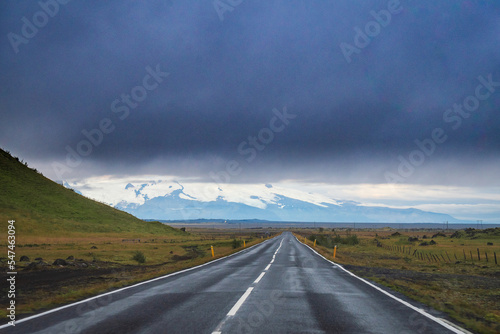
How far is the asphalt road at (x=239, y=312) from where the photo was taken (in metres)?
7.60

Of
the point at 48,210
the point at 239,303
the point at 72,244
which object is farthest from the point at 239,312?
the point at 48,210

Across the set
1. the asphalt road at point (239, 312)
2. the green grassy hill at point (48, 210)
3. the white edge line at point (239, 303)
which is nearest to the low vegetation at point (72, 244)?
the green grassy hill at point (48, 210)

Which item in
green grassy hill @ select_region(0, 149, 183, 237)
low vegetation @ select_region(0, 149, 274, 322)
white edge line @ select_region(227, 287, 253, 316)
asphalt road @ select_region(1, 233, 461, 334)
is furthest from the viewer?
green grassy hill @ select_region(0, 149, 183, 237)

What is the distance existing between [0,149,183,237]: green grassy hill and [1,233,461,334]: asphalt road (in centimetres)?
5770

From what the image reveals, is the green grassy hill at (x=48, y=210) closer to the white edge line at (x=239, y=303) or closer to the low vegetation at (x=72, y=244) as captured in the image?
the low vegetation at (x=72, y=244)

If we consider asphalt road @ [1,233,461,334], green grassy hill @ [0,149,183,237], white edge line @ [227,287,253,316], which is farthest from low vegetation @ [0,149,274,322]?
white edge line @ [227,287,253,316]

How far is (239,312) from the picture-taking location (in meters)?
9.07

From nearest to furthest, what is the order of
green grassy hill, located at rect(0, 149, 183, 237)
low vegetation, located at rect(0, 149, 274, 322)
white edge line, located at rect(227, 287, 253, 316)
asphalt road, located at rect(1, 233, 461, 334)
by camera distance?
asphalt road, located at rect(1, 233, 461, 334) → white edge line, located at rect(227, 287, 253, 316) → low vegetation, located at rect(0, 149, 274, 322) → green grassy hill, located at rect(0, 149, 183, 237)

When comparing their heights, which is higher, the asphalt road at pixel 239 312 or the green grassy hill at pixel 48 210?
the green grassy hill at pixel 48 210

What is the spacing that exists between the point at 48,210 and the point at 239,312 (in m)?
80.1

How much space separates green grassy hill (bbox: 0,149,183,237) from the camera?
2621 inches

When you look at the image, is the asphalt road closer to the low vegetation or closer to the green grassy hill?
the low vegetation

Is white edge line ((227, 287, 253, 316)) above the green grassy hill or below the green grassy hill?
below

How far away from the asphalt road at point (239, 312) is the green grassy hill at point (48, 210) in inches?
2272
